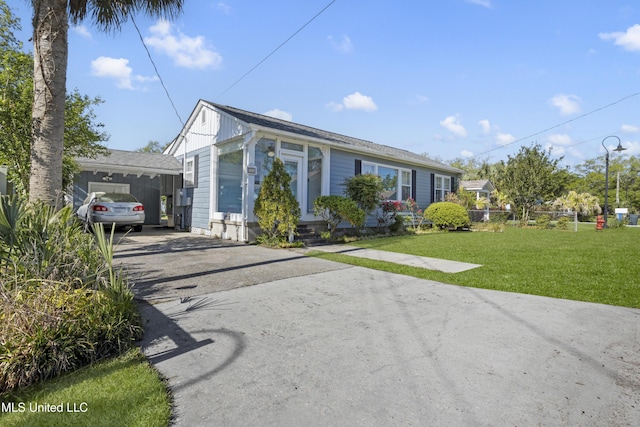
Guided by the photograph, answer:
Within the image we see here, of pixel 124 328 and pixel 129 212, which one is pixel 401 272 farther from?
pixel 129 212

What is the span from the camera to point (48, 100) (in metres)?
4.28

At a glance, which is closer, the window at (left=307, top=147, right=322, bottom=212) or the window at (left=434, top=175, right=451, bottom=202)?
the window at (left=307, top=147, right=322, bottom=212)

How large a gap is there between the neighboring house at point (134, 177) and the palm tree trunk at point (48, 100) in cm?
921

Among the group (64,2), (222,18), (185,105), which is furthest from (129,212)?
(64,2)

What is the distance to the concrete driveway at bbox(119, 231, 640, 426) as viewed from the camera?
6.25 ft

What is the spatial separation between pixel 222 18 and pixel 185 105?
146 inches

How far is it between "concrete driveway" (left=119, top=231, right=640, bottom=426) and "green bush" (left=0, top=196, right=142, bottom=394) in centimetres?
40

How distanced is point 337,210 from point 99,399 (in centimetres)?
798

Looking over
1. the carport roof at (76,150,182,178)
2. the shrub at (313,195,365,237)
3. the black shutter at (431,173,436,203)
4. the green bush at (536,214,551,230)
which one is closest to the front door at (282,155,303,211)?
the shrub at (313,195,365,237)

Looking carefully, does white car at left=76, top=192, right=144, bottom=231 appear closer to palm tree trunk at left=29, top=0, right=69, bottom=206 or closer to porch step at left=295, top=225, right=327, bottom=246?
porch step at left=295, top=225, right=327, bottom=246

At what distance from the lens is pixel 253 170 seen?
9.12 m

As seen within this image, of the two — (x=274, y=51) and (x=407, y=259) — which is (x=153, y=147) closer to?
(x=274, y=51)

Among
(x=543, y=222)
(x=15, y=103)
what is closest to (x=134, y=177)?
(x=15, y=103)

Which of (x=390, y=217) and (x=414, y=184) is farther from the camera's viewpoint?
(x=414, y=184)
